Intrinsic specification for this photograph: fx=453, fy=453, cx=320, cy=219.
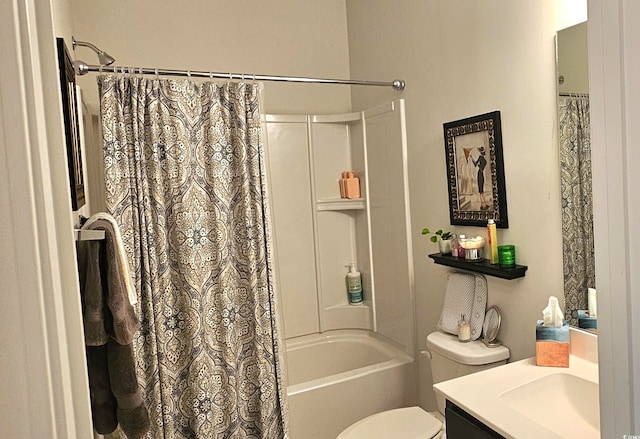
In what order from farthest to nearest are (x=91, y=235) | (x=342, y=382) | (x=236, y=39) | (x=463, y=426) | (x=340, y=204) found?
1. (x=340, y=204)
2. (x=236, y=39)
3. (x=342, y=382)
4. (x=463, y=426)
5. (x=91, y=235)

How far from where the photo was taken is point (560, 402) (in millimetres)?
1536

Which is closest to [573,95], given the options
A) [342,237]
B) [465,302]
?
[465,302]

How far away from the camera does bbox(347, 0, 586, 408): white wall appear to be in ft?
5.64

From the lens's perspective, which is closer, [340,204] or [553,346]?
[553,346]

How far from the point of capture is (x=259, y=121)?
207 centimetres

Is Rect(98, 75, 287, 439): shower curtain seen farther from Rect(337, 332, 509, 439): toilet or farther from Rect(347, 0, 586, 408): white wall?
Rect(347, 0, 586, 408): white wall

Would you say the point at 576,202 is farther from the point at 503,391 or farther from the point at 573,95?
the point at 503,391

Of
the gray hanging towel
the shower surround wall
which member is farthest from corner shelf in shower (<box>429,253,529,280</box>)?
the gray hanging towel

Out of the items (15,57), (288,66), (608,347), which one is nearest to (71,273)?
(15,57)

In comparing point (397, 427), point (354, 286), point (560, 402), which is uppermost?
point (354, 286)

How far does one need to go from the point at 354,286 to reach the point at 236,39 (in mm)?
1807

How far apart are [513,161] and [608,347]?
144cm

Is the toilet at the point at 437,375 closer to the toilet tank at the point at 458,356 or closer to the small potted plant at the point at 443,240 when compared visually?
the toilet tank at the point at 458,356

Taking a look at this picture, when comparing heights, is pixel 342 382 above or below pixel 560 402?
below
